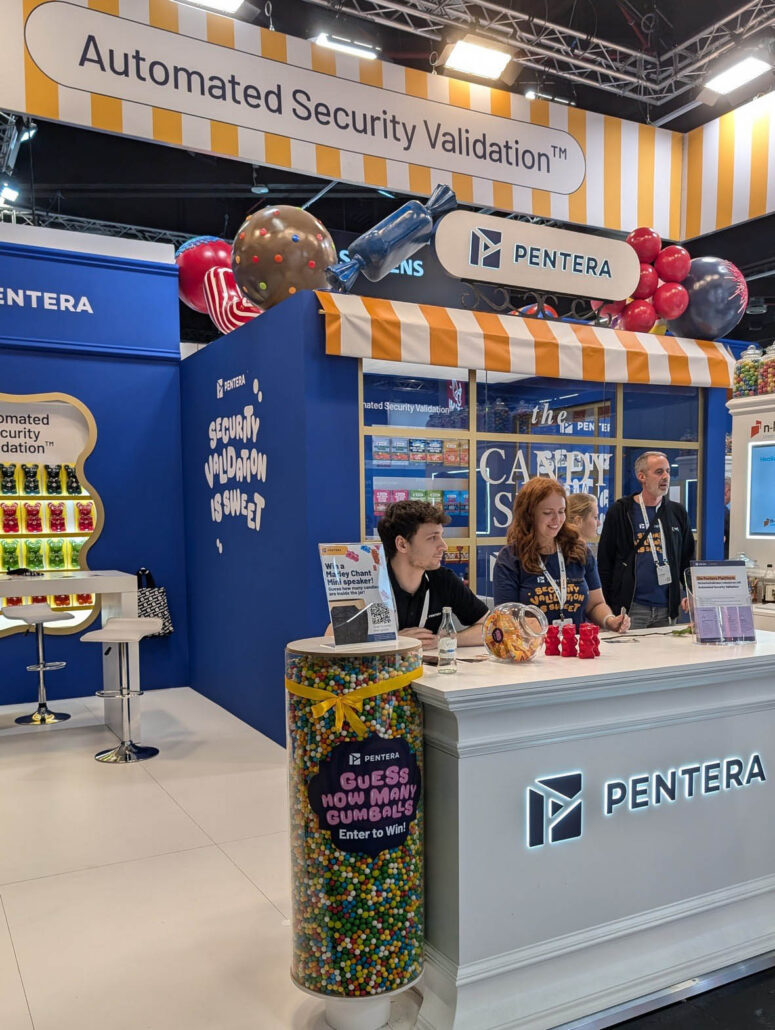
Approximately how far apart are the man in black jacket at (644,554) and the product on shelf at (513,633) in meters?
2.13

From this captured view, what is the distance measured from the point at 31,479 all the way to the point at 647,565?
4.32 metres

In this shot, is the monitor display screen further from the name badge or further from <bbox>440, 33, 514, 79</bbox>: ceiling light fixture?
<bbox>440, 33, 514, 79</bbox>: ceiling light fixture

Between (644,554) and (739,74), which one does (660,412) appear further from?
(739,74)

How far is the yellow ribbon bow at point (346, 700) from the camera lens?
192 cm

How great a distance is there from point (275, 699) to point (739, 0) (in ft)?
21.7

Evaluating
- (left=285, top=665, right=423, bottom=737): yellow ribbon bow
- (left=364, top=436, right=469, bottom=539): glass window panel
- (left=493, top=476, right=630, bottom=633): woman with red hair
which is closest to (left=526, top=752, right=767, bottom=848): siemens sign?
(left=285, top=665, right=423, bottom=737): yellow ribbon bow

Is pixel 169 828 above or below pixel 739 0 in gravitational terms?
below

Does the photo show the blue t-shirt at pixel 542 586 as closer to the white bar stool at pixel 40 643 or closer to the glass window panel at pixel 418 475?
the glass window panel at pixel 418 475

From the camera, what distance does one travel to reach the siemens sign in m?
→ 2.13

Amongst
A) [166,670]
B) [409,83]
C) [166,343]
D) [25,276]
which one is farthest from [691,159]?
[166,670]

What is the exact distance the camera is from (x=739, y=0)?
21.1ft

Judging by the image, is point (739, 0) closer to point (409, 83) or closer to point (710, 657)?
point (409, 83)

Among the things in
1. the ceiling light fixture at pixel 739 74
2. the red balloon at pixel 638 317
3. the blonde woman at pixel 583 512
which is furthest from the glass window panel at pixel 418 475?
the ceiling light fixture at pixel 739 74

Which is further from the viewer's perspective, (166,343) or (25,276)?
(166,343)
